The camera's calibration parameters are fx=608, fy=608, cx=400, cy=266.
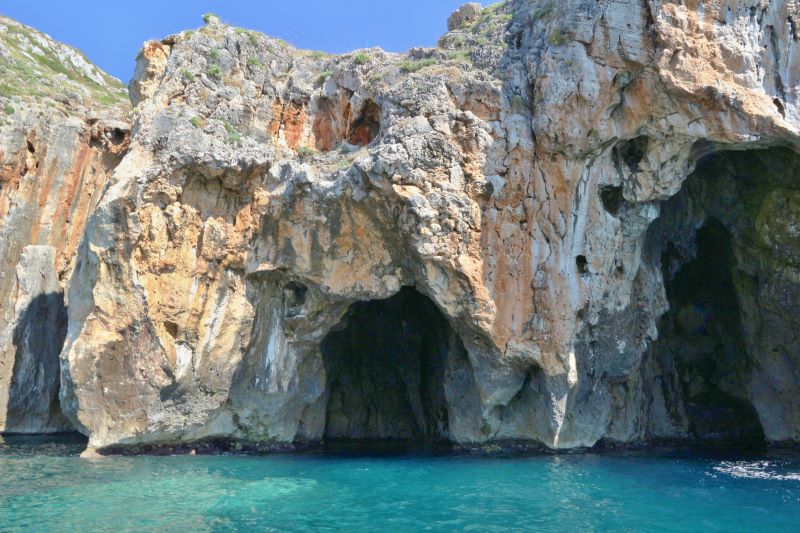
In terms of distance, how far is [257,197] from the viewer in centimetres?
2066

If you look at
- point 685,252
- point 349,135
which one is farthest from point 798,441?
point 349,135

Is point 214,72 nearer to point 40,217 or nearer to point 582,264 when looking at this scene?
point 40,217

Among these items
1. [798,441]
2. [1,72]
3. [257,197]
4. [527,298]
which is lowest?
[798,441]

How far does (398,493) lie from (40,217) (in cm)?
2215

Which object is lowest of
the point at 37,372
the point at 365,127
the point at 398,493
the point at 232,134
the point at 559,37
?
the point at 398,493

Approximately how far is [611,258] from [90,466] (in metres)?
16.6

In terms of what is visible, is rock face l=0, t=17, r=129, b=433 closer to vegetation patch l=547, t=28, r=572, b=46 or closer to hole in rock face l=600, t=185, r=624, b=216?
vegetation patch l=547, t=28, r=572, b=46

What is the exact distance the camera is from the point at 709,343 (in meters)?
24.7

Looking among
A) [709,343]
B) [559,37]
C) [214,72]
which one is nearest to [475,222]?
[559,37]

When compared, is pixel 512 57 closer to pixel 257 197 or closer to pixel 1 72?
pixel 257 197

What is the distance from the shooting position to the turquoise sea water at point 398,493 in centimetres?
1123

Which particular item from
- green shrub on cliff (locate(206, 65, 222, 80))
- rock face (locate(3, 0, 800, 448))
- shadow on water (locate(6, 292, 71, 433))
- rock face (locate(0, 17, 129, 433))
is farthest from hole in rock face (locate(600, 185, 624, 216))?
shadow on water (locate(6, 292, 71, 433))

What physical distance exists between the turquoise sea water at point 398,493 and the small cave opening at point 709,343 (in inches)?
213

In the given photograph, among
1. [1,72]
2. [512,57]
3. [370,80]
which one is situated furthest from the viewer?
[1,72]
